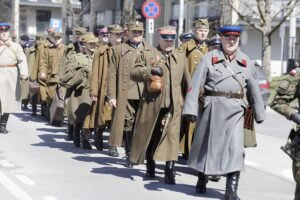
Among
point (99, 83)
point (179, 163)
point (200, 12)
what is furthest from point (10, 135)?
point (200, 12)

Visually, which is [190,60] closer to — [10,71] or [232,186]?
[232,186]

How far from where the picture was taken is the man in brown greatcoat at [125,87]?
36.2 feet

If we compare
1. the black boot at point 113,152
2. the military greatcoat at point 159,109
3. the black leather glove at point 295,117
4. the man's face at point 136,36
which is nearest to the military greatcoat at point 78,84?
the black boot at point 113,152

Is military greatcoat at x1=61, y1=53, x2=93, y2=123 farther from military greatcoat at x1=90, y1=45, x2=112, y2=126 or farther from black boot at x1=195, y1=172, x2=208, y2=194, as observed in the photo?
black boot at x1=195, y1=172, x2=208, y2=194

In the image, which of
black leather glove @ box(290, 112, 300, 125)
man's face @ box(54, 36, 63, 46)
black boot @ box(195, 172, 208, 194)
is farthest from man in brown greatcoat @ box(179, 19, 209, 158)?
man's face @ box(54, 36, 63, 46)

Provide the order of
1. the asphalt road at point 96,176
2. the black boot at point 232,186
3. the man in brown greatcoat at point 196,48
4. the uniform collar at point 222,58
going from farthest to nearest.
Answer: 1. the man in brown greatcoat at point 196,48
2. the asphalt road at point 96,176
3. the uniform collar at point 222,58
4. the black boot at point 232,186

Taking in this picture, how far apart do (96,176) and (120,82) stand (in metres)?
1.50

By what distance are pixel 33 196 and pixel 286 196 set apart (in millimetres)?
2965

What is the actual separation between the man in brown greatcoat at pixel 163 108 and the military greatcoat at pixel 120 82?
75cm

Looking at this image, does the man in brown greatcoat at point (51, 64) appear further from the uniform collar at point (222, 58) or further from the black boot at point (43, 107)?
the uniform collar at point (222, 58)

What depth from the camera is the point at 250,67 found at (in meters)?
8.78

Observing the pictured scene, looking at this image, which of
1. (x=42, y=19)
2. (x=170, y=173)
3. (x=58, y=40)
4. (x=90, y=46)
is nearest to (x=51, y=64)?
(x=58, y=40)

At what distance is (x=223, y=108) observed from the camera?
8.60 m

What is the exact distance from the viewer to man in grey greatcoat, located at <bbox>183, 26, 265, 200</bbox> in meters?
8.54
